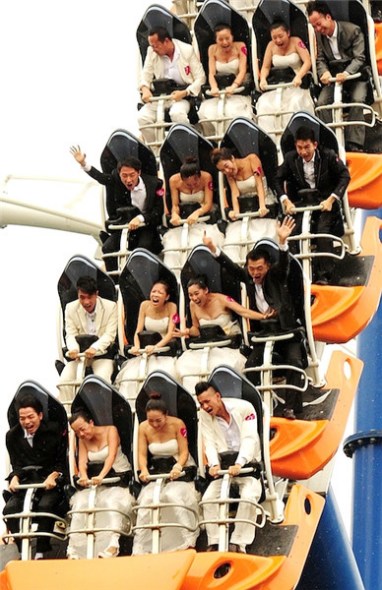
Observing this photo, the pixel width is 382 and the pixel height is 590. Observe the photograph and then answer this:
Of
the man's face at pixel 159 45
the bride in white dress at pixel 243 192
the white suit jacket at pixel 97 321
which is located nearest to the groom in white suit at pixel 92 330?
the white suit jacket at pixel 97 321

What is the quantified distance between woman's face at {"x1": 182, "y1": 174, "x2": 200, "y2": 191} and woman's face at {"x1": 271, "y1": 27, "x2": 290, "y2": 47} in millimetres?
1171

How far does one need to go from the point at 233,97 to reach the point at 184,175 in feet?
3.72

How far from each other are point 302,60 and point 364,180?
0.90 meters

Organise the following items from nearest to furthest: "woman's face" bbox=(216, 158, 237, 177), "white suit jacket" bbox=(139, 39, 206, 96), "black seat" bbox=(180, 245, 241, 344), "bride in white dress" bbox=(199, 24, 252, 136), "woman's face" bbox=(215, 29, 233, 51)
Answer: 1. "black seat" bbox=(180, 245, 241, 344)
2. "woman's face" bbox=(216, 158, 237, 177)
3. "woman's face" bbox=(215, 29, 233, 51)
4. "bride in white dress" bbox=(199, 24, 252, 136)
5. "white suit jacket" bbox=(139, 39, 206, 96)

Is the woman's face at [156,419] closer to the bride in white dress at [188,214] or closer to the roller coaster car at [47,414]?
the roller coaster car at [47,414]

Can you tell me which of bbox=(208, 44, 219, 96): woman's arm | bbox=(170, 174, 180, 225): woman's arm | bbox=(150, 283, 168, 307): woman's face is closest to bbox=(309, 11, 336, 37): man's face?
bbox=(208, 44, 219, 96): woman's arm

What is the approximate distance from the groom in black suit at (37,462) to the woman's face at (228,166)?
2063mm

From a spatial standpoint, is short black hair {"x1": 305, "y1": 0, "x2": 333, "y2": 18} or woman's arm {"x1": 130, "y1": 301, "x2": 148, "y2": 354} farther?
short black hair {"x1": 305, "y1": 0, "x2": 333, "y2": 18}

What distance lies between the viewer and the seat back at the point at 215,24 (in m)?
16.5

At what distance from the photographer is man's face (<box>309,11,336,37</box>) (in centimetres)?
1622

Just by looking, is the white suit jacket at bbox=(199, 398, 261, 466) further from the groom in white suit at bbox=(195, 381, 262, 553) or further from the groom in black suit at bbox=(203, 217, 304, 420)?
the groom in black suit at bbox=(203, 217, 304, 420)

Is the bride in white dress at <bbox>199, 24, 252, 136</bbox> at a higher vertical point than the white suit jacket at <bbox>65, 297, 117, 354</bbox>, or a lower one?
higher

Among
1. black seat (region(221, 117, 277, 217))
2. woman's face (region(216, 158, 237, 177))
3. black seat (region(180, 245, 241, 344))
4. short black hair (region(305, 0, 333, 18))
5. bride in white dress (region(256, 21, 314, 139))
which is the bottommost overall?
black seat (region(180, 245, 241, 344))

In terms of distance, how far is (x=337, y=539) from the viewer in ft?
52.3
